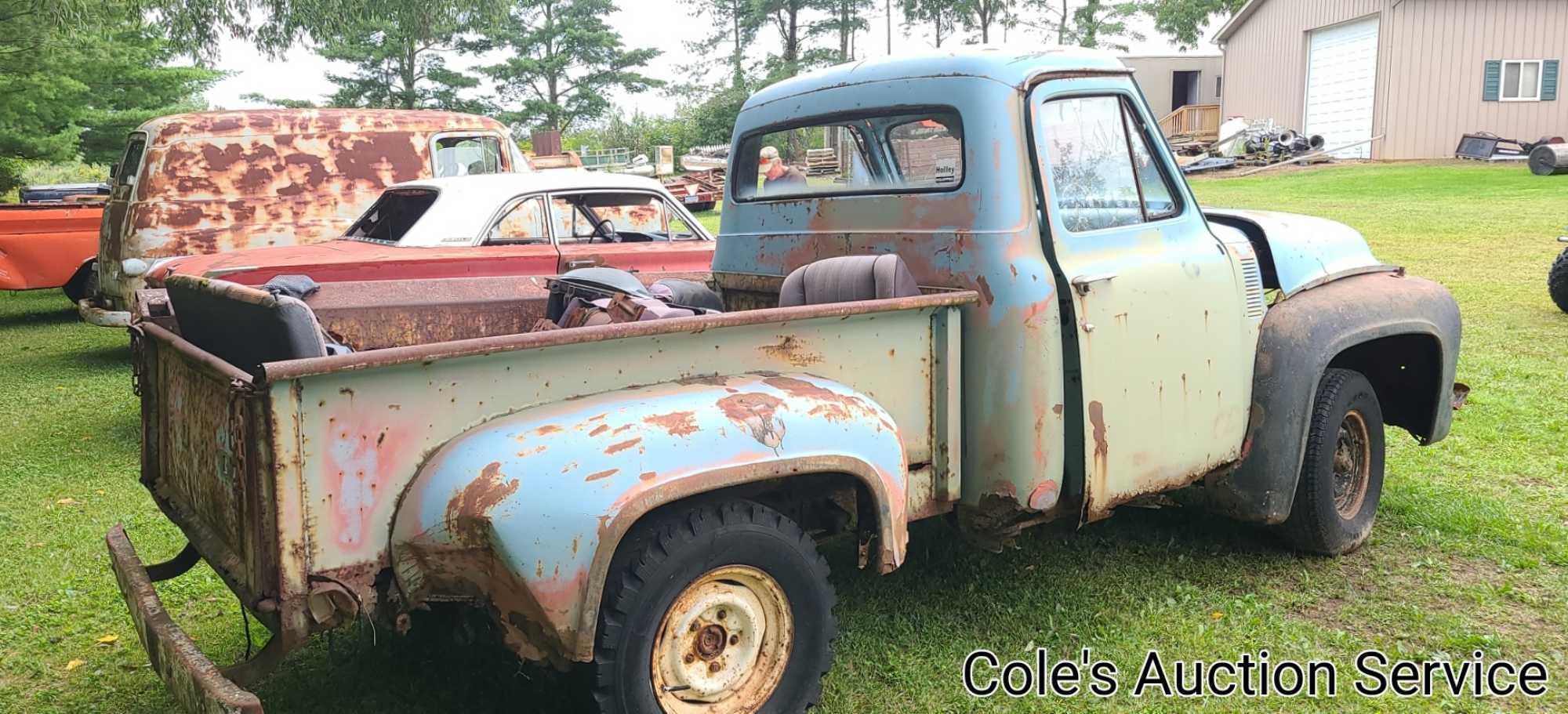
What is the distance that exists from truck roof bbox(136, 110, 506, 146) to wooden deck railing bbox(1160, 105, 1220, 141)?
26638 millimetres

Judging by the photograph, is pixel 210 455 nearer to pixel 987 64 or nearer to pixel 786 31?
pixel 987 64

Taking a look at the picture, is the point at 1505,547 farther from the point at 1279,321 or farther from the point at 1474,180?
the point at 1474,180

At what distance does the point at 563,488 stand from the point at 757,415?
54cm

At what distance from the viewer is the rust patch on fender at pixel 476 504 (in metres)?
2.59

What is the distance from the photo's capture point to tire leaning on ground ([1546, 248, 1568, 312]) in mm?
9125

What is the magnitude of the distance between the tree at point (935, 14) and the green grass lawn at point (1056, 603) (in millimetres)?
41313

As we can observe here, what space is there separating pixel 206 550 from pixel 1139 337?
2.74m

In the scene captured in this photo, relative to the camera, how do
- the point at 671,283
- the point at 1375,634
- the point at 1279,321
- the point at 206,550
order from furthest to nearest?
the point at 671,283 → the point at 1279,321 → the point at 1375,634 → the point at 206,550

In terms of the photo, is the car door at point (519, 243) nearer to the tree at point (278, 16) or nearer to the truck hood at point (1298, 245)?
the truck hood at point (1298, 245)

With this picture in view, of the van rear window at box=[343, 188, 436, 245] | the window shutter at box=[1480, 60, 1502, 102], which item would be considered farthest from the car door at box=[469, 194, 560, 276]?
the window shutter at box=[1480, 60, 1502, 102]

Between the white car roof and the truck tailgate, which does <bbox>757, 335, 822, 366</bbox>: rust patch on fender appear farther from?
the white car roof

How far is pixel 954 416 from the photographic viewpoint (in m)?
3.50

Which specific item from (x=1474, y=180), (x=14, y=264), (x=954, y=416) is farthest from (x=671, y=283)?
(x=1474, y=180)

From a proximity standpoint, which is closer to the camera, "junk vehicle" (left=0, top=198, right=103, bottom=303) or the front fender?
the front fender
